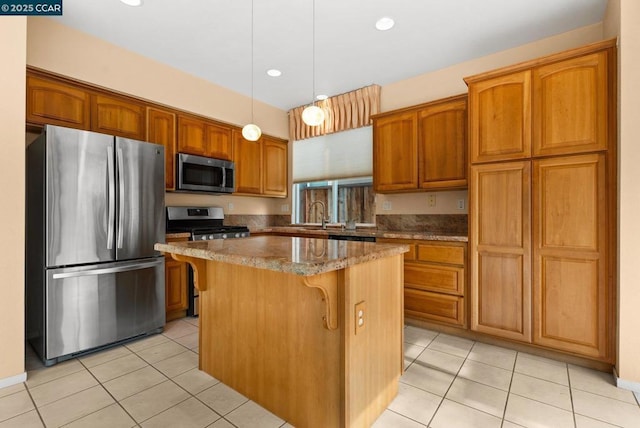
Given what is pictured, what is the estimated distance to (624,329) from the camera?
206 centimetres

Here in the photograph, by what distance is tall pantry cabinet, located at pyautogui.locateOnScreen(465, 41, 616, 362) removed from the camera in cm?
220

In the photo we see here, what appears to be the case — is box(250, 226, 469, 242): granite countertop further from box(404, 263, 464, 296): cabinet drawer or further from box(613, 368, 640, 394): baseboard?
box(613, 368, 640, 394): baseboard

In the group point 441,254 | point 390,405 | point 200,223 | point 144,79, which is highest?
point 144,79

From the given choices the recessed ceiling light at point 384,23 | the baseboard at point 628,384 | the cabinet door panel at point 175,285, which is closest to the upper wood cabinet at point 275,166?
the cabinet door panel at point 175,285

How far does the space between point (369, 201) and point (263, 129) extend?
6.45 feet

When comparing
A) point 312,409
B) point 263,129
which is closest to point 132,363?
point 312,409

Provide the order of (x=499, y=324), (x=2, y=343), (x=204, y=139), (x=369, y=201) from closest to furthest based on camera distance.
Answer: (x=2, y=343)
(x=499, y=324)
(x=204, y=139)
(x=369, y=201)

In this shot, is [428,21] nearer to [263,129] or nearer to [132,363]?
[263,129]

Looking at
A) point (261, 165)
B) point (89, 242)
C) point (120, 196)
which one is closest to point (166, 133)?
point (120, 196)

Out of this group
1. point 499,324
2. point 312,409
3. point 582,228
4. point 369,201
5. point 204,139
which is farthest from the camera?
point 369,201

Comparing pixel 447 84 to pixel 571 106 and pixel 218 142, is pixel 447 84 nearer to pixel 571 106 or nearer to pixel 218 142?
pixel 571 106

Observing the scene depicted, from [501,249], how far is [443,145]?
1222 millimetres

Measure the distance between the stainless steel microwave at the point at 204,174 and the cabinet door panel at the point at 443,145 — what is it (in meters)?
2.40

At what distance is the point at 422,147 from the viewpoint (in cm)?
338
